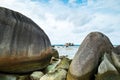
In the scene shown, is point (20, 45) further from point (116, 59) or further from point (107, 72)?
point (116, 59)

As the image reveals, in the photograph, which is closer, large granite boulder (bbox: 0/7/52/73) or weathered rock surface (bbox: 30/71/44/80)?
large granite boulder (bbox: 0/7/52/73)

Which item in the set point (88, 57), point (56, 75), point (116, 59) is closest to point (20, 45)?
point (56, 75)

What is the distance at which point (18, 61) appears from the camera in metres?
7.35

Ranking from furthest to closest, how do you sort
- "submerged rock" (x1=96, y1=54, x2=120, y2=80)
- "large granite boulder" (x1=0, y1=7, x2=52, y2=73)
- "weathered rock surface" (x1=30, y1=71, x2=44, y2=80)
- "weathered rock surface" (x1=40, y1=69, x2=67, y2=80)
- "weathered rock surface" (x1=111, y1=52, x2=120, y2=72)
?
"weathered rock surface" (x1=30, y1=71, x2=44, y2=80), "large granite boulder" (x1=0, y1=7, x2=52, y2=73), "weathered rock surface" (x1=40, y1=69, x2=67, y2=80), "weathered rock surface" (x1=111, y1=52, x2=120, y2=72), "submerged rock" (x1=96, y1=54, x2=120, y2=80)

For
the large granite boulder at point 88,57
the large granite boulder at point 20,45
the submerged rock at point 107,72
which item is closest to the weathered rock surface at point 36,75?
the large granite boulder at point 20,45

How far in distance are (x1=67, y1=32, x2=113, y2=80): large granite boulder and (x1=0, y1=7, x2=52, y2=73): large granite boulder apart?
1.46 meters

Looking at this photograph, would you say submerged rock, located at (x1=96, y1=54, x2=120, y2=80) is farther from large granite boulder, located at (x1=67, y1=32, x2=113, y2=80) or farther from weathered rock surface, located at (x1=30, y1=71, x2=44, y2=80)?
weathered rock surface, located at (x1=30, y1=71, x2=44, y2=80)

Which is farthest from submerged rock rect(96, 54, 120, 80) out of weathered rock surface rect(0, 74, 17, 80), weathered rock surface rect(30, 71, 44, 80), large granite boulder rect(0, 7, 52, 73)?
weathered rock surface rect(0, 74, 17, 80)

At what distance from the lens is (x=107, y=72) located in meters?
6.43

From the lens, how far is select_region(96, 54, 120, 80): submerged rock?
644 cm

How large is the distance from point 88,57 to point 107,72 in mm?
639

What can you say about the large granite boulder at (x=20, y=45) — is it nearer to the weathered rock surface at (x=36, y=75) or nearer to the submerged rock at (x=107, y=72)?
the weathered rock surface at (x=36, y=75)

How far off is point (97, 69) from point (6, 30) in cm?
286

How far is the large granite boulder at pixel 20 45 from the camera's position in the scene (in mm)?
7254
